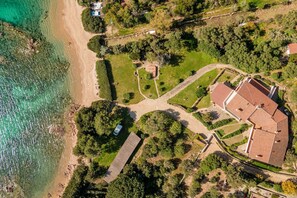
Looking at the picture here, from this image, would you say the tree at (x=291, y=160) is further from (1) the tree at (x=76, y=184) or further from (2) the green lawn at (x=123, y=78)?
(1) the tree at (x=76, y=184)

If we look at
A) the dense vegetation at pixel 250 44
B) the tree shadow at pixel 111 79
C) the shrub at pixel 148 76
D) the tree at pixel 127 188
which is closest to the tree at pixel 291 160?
the dense vegetation at pixel 250 44

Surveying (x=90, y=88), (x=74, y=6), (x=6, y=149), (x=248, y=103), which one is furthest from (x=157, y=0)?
(x=6, y=149)

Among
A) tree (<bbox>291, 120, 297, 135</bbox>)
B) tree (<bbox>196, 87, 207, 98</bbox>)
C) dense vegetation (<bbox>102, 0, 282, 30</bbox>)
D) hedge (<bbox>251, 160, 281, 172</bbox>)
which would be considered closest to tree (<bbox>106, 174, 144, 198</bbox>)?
tree (<bbox>196, 87, 207, 98</bbox>)

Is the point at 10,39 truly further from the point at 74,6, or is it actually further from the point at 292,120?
the point at 292,120

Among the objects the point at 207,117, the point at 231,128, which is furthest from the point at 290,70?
the point at 207,117

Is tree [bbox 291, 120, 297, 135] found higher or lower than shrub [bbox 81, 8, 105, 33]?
lower

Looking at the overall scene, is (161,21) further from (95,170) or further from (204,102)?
(95,170)

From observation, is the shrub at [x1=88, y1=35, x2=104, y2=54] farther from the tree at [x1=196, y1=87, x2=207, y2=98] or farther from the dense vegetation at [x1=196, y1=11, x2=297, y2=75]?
the tree at [x1=196, y1=87, x2=207, y2=98]
